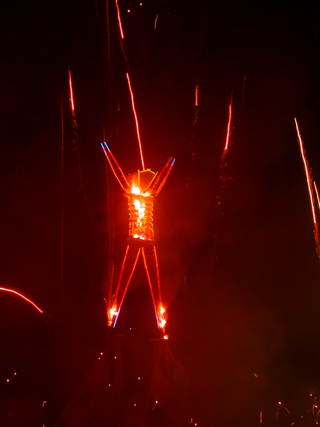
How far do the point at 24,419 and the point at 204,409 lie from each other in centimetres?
255

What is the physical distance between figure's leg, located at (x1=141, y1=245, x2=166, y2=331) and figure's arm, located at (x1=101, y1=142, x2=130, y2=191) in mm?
948

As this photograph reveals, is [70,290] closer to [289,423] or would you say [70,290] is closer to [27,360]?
[27,360]

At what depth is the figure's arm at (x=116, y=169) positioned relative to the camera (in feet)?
18.3

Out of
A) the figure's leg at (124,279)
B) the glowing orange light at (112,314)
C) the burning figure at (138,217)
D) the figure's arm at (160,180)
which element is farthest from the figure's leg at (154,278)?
the figure's arm at (160,180)

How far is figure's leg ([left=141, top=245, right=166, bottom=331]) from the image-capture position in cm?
597

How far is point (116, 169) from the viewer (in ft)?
19.3

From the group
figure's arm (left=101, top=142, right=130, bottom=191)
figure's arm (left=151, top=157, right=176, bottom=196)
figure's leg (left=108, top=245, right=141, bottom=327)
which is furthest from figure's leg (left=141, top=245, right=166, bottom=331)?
figure's arm (left=101, top=142, right=130, bottom=191)

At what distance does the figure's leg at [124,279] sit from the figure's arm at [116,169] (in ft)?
2.85

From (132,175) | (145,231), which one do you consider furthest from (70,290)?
(132,175)

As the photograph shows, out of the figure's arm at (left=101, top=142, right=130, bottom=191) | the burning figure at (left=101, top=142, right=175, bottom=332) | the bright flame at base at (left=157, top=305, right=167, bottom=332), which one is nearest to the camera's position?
the burning figure at (left=101, top=142, right=175, bottom=332)

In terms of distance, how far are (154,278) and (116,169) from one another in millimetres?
1776

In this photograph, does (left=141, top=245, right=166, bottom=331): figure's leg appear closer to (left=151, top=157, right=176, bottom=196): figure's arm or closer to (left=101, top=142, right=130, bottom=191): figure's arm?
(left=151, top=157, right=176, bottom=196): figure's arm

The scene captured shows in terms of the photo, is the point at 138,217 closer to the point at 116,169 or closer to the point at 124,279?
the point at 116,169

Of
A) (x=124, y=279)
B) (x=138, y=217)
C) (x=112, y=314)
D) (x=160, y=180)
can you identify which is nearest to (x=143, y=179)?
(x=160, y=180)
